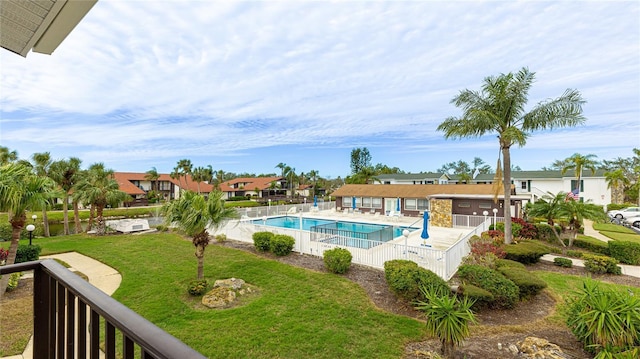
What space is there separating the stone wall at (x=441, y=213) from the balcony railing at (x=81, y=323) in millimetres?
21548

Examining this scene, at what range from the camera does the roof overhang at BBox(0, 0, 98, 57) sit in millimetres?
1437

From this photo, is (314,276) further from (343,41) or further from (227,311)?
(343,41)

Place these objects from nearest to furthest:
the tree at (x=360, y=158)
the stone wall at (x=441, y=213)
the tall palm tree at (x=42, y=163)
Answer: the tall palm tree at (x=42, y=163)
the stone wall at (x=441, y=213)
the tree at (x=360, y=158)

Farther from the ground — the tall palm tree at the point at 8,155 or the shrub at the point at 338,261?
the tall palm tree at the point at 8,155

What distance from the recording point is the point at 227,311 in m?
7.29

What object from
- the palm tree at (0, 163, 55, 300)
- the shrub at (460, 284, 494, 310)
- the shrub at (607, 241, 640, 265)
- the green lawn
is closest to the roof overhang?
the green lawn

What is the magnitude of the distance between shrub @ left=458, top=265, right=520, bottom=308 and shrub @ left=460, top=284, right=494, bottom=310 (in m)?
0.20

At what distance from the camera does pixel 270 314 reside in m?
7.11

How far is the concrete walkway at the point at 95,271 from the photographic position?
915cm

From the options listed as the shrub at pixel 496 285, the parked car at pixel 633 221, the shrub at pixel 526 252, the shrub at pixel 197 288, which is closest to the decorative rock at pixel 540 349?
the shrub at pixel 496 285

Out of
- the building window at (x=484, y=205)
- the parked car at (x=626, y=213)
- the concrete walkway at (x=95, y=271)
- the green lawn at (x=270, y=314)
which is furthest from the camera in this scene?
the parked car at (x=626, y=213)

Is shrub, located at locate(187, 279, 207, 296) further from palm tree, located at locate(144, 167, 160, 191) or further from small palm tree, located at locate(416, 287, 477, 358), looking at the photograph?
palm tree, located at locate(144, 167, 160, 191)

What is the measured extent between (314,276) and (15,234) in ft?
29.9

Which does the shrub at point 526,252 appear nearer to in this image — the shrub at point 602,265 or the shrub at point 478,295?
the shrub at point 602,265
